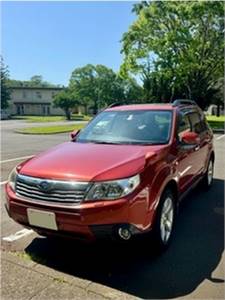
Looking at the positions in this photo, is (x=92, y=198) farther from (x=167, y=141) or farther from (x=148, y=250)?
(x=167, y=141)

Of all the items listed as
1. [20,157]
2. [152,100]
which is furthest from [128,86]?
[20,157]

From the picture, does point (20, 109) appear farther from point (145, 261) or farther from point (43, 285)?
point (43, 285)

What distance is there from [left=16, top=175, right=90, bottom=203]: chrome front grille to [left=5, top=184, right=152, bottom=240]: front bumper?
0.07 m

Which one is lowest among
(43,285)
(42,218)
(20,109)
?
(43,285)

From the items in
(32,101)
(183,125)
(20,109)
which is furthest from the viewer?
(32,101)

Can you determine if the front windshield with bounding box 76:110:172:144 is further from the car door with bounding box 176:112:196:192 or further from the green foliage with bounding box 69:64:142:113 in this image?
the green foliage with bounding box 69:64:142:113

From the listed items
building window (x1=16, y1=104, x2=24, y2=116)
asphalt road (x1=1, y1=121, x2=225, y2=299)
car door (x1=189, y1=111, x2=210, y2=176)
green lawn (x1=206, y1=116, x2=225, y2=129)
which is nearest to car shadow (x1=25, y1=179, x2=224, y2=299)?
asphalt road (x1=1, y1=121, x2=225, y2=299)

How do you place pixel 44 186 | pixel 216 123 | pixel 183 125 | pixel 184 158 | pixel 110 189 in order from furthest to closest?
1. pixel 216 123
2. pixel 183 125
3. pixel 184 158
4. pixel 44 186
5. pixel 110 189

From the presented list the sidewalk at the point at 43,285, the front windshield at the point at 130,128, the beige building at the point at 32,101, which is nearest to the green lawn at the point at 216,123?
the front windshield at the point at 130,128

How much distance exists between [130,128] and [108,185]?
1682mm

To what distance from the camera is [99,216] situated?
335 centimetres

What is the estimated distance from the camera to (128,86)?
72.1 meters

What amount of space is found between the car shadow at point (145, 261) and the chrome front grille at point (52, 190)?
0.58 m

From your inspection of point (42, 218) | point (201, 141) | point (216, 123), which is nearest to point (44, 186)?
point (42, 218)
